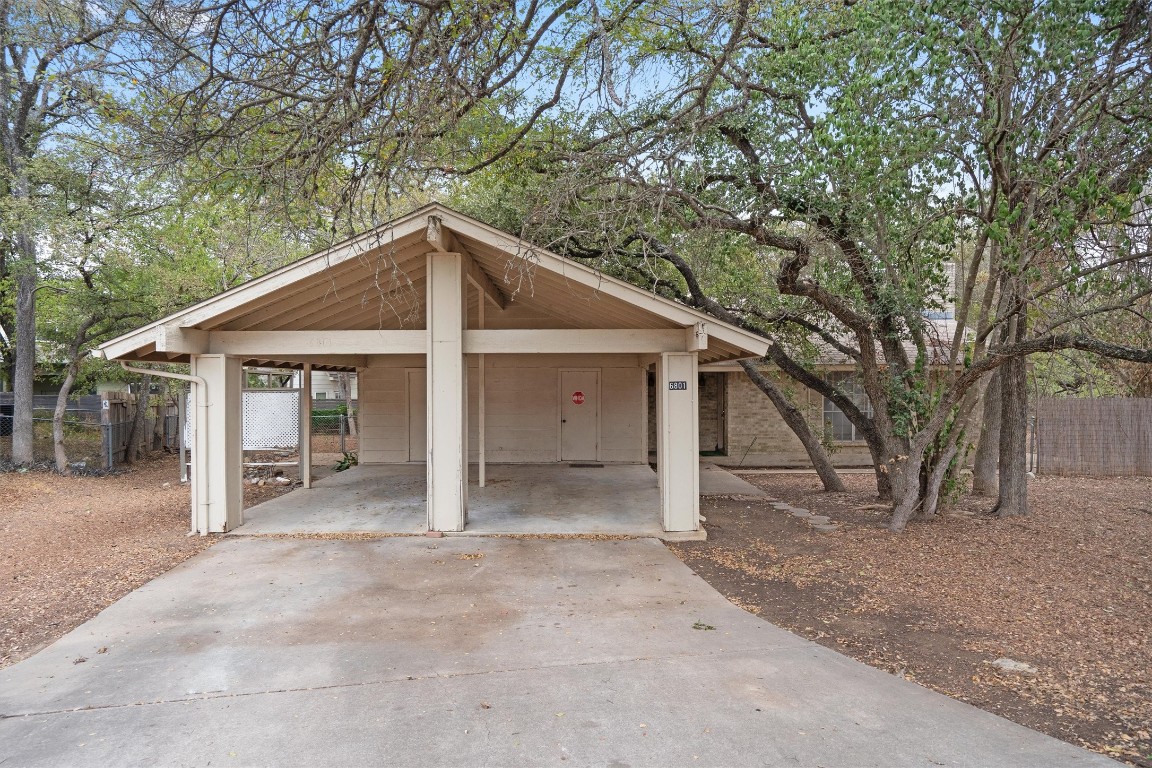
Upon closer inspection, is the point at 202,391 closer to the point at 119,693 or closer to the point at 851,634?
the point at 119,693

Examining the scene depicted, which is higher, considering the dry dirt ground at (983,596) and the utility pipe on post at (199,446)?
the utility pipe on post at (199,446)

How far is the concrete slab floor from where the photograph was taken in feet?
26.7

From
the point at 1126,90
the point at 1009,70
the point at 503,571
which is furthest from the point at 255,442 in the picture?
the point at 1126,90

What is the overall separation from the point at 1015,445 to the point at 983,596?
4064 mm

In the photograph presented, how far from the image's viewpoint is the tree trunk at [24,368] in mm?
12438

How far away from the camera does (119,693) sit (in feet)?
12.5

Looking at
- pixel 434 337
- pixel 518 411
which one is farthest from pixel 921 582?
pixel 518 411

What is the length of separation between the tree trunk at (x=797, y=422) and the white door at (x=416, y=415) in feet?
22.2

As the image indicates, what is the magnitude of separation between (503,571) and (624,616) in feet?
5.39

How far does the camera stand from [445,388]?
7629 millimetres

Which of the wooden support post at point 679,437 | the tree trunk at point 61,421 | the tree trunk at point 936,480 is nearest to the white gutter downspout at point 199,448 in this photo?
the wooden support post at point 679,437

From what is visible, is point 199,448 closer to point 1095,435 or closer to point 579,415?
point 579,415

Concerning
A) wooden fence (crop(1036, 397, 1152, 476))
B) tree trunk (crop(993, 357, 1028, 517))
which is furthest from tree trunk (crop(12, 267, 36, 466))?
wooden fence (crop(1036, 397, 1152, 476))

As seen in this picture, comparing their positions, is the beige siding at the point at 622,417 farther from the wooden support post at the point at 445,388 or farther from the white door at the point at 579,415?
the wooden support post at the point at 445,388
